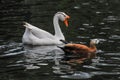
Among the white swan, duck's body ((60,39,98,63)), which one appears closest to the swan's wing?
the white swan

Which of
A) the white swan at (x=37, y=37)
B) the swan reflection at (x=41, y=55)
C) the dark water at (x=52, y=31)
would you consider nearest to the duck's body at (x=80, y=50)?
the dark water at (x=52, y=31)

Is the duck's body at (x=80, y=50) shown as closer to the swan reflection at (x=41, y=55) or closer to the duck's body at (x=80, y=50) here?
the duck's body at (x=80, y=50)

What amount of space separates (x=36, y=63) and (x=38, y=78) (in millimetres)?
1898

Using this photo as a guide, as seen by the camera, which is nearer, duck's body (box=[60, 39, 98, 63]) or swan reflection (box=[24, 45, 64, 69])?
swan reflection (box=[24, 45, 64, 69])

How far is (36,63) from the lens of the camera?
16609mm

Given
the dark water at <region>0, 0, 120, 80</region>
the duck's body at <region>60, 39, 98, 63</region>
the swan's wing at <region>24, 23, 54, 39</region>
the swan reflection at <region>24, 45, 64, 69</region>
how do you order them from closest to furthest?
the dark water at <region>0, 0, 120, 80</region> → the swan reflection at <region>24, 45, 64, 69</region> → the duck's body at <region>60, 39, 98, 63</region> → the swan's wing at <region>24, 23, 54, 39</region>

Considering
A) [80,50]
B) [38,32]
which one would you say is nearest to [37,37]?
[38,32]

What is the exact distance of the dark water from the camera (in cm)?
1536

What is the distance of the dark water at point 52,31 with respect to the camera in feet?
50.4

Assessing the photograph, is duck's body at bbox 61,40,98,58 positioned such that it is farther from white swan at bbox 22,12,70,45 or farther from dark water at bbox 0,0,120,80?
white swan at bbox 22,12,70,45

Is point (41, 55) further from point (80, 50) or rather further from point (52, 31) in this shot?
point (52, 31)

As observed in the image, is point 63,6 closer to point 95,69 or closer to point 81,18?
point 81,18

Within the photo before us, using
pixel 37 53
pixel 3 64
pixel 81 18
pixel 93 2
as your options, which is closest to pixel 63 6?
pixel 93 2

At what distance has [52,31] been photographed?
22.8 metres
